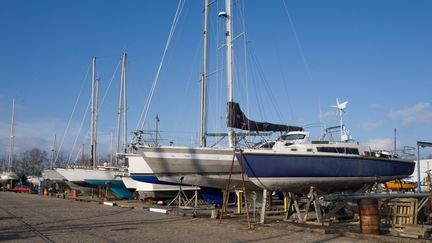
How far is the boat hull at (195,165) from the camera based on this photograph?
61.6 feet

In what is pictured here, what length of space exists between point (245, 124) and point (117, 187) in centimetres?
1636

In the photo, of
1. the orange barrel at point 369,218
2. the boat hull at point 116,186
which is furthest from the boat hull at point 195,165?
the boat hull at point 116,186

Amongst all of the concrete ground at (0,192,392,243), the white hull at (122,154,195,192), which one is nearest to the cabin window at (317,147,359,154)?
the concrete ground at (0,192,392,243)

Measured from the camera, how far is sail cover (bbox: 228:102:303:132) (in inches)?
802

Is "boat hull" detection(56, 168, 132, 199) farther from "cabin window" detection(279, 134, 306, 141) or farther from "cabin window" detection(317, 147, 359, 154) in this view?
"cabin window" detection(317, 147, 359, 154)

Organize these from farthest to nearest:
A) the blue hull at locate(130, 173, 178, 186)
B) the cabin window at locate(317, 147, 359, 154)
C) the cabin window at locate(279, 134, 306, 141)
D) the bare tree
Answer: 1. the bare tree
2. the blue hull at locate(130, 173, 178, 186)
3. the cabin window at locate(279, 134, 306, 141)
4. the cabin window at locate(317, 147, 359, 154)

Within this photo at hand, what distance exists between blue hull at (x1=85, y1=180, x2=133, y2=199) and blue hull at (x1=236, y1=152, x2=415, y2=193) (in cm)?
1883

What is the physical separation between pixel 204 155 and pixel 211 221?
11.0 feet

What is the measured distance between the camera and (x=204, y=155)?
738 inches

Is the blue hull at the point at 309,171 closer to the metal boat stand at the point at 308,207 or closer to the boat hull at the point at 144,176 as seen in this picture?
the metal boat stand at the point at 308,207

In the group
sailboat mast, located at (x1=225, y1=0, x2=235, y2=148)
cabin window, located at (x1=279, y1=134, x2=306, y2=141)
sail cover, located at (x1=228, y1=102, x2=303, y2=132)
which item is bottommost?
cabin window, located at (x1=279, y1=134, x2=306, y2=141)

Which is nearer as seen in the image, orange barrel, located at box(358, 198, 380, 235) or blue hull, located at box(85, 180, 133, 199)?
orange barrel, located at box(358, 198, 380, 235)

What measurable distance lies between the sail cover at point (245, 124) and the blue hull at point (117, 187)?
15.6 m

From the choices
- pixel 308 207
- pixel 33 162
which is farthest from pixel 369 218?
pixel 33 162
